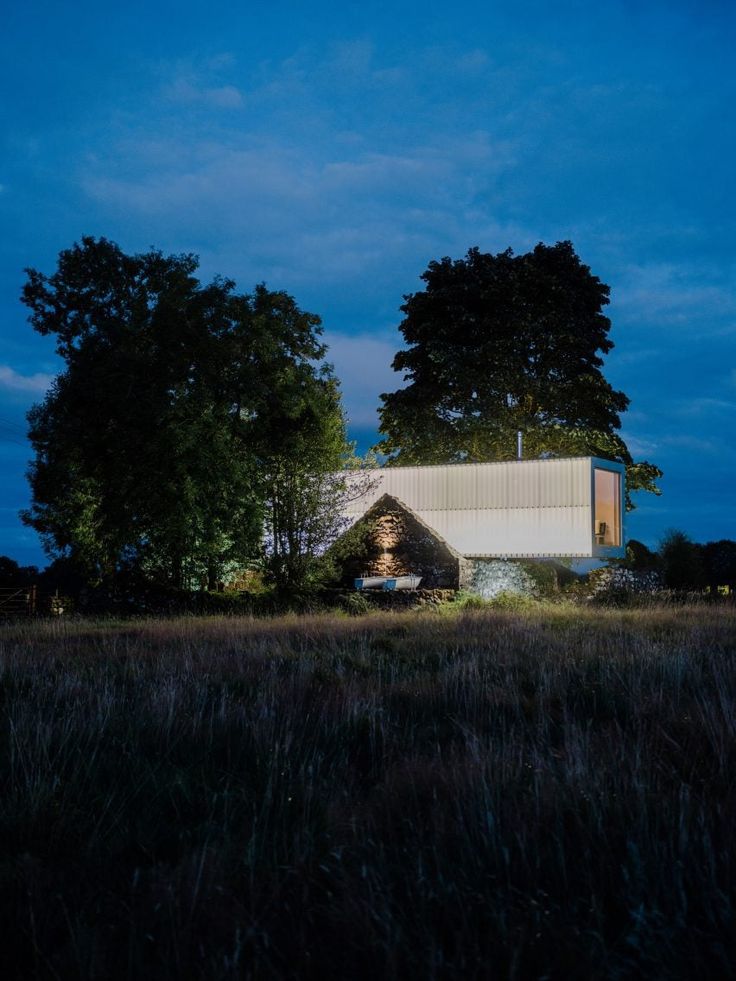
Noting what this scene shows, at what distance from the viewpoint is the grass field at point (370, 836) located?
2.29 meters

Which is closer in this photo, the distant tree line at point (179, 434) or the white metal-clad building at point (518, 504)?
the distant tree line at point (179, 434)

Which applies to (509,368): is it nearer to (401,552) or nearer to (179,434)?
(401,552)

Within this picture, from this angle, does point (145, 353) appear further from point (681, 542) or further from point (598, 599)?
point (681, 542)

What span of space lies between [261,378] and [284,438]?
5.88ft

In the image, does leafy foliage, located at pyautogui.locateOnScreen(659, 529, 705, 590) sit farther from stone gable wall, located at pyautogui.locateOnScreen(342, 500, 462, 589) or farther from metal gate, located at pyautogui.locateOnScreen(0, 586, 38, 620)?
metal gate, located at pyautogui.locateOnScreen(0, 586, 38, 620)

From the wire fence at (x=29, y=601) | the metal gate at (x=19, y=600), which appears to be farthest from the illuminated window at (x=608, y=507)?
the metal gate at (x=19, y=600)

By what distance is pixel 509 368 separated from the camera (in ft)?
99.6

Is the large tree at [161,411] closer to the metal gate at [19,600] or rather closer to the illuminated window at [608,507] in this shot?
the metal gate at [19,600]

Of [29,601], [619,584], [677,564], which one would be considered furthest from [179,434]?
[677,564]

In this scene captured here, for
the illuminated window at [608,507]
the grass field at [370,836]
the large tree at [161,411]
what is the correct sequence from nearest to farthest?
the grass field at [370,836] → the large tree at [161,411] → the illuminated window at [608,507]

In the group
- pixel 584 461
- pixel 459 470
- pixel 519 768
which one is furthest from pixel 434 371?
pixel 519 768

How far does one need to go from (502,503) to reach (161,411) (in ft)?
33.5

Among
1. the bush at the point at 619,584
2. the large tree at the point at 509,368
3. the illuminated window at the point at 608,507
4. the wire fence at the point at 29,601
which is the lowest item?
the wire fence at the point at 29,601

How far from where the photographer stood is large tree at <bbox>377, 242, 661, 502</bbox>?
30.2 meters
